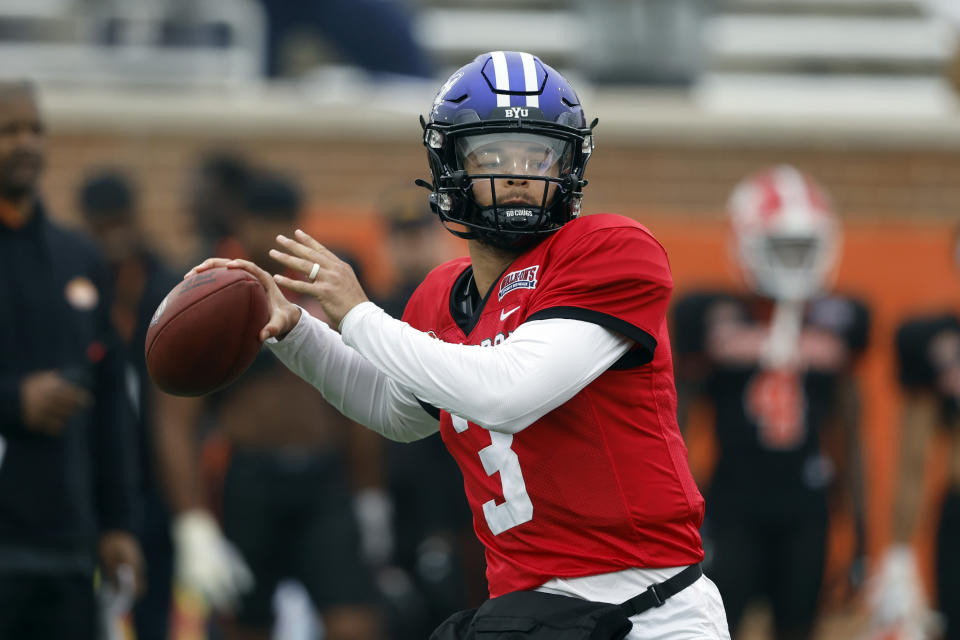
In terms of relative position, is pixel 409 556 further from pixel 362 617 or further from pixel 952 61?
pixel 952 61

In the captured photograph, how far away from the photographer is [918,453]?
6.61 meters

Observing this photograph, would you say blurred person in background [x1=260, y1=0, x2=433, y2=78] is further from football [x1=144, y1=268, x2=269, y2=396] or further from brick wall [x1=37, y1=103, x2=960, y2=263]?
football [x1=144, y1=268, x2=269, y2=396]

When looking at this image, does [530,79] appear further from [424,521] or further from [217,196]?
[217,196]

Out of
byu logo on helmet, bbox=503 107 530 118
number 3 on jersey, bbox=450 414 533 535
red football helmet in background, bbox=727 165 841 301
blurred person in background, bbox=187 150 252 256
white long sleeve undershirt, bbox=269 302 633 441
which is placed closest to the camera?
white long sleeve undershirt, bbox=269 302 633 441

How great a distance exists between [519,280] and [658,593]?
67cm

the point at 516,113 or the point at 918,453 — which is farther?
the point at 918,453

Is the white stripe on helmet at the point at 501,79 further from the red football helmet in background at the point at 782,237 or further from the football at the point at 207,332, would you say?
the red football helmet in background at the point at 782,237

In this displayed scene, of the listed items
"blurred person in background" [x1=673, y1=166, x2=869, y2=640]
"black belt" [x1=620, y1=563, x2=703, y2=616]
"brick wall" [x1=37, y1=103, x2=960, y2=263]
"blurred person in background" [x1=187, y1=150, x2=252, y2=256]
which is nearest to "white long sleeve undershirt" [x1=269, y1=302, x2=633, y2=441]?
"black belt" [x1=620, y1=563, x2=703, y2=616]

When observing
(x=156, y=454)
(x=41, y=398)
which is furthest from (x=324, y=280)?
(x=156, y=454)

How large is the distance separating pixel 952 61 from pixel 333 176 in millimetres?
3789

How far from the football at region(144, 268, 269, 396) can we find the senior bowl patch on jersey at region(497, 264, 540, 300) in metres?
0.50

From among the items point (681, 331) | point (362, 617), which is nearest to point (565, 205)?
point (362, 617)

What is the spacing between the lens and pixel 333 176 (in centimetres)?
848

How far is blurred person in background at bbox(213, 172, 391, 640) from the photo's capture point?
5902 millimetres
